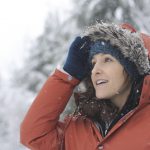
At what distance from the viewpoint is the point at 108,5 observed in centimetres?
579

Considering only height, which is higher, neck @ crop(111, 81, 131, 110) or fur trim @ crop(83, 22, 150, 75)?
fur trim @ crop(83, 22, 150, 75)

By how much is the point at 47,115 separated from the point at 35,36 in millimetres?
2953

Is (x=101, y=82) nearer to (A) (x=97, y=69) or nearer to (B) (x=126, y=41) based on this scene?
(A) (x=97, y=69)

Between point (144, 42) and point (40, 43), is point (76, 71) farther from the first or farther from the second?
point (40, 43)

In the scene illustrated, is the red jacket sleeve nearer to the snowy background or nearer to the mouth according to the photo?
the mouth

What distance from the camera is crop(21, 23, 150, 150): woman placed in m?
2.70

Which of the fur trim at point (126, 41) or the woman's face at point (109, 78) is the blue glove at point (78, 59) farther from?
the woman's face at point (109, 78)

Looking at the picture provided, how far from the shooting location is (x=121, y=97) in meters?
2.87

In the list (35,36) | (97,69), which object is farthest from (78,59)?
(35,36)

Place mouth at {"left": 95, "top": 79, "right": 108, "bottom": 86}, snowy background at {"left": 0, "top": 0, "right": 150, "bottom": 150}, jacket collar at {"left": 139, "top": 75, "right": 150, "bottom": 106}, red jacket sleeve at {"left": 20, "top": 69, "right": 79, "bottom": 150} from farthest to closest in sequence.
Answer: snowy background at {"left": 0, "top": 0, "right": 150, "bottom": 150}
red jacket sleeve at {"left": 20, "top": 69, "right": 79, "bottom": 150}
mouth at {"left": 95, "top": 79, "right": 108, "bottom": 86}
jacket collar at {"left": 139, "top": 75, "right": 150, "bottom": 106}

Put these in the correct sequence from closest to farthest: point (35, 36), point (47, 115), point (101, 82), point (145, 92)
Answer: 1. point (145, 92)
2. point (101, 82)
3. point (47, 115)
4. point (35, 36)

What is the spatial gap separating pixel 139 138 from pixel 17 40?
3.52 m

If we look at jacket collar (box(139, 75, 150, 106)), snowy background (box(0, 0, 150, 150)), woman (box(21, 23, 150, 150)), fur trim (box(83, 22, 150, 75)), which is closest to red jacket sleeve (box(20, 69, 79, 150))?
woman (box(21, 23, 150, 150))

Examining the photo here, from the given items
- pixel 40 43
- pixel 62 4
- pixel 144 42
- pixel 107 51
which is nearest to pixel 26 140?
pixel 107 51
